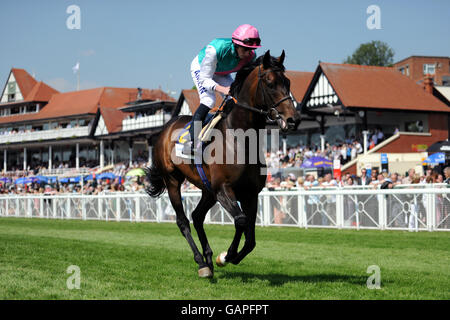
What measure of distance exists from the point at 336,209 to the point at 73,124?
163 ft

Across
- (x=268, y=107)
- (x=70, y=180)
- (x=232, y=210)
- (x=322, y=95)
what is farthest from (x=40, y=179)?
(x=268, y=107)

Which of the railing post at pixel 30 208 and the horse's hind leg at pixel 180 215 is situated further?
the railing post at pixel 30 208

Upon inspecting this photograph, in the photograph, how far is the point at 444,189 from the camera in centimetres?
1266

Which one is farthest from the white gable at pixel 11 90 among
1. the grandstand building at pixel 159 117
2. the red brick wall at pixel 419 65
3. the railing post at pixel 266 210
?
the railing post at pixel 266 210

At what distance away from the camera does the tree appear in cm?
7812

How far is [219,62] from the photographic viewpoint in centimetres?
649

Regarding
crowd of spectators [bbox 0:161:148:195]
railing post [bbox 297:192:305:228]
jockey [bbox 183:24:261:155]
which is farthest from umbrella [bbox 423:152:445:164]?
jockey [bbox 183:24:261:155]

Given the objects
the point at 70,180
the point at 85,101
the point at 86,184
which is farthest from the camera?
the point at 85,101

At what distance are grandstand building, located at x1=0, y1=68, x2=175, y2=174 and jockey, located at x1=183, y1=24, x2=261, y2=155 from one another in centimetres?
4118

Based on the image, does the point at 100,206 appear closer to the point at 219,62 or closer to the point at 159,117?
the point at 219,62

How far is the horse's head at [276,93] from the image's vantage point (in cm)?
558

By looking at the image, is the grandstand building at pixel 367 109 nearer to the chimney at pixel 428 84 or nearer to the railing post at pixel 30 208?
the chimney at pixel 428 84
